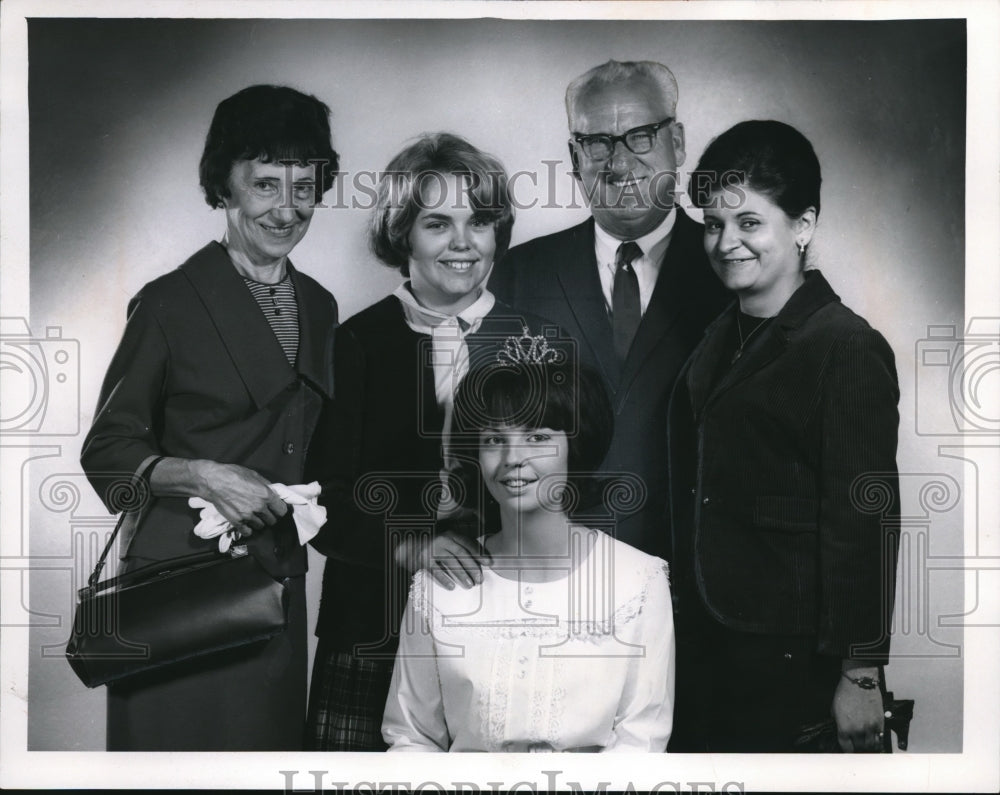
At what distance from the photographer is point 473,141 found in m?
2.30

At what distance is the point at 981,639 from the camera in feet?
7.73

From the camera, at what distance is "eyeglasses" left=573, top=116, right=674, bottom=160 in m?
2.29

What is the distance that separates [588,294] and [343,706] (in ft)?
3.41

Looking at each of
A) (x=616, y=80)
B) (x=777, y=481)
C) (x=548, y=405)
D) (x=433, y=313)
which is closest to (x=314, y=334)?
(x=433, y=313)

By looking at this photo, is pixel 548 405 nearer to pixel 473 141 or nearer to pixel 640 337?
pixel 640 337

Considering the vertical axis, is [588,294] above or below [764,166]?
below

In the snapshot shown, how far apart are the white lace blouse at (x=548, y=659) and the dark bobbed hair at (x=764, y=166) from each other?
80 cm

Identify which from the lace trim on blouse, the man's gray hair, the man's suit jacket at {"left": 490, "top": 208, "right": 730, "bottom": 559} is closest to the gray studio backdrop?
the man's gray hair

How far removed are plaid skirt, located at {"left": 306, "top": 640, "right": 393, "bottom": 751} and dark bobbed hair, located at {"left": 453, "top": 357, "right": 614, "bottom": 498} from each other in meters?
0.56

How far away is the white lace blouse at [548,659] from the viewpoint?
7.31 ft

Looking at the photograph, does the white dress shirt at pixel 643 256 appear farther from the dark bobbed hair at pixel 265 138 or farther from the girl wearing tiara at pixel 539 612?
the dark bobbed hair at pixel 265 138

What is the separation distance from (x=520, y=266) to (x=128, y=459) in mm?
940

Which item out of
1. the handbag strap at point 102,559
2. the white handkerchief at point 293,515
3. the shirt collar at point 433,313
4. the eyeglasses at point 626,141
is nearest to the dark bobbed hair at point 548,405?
the shirt collar at point 433,313

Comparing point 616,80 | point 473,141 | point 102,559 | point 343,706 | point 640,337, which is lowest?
point 343,706
